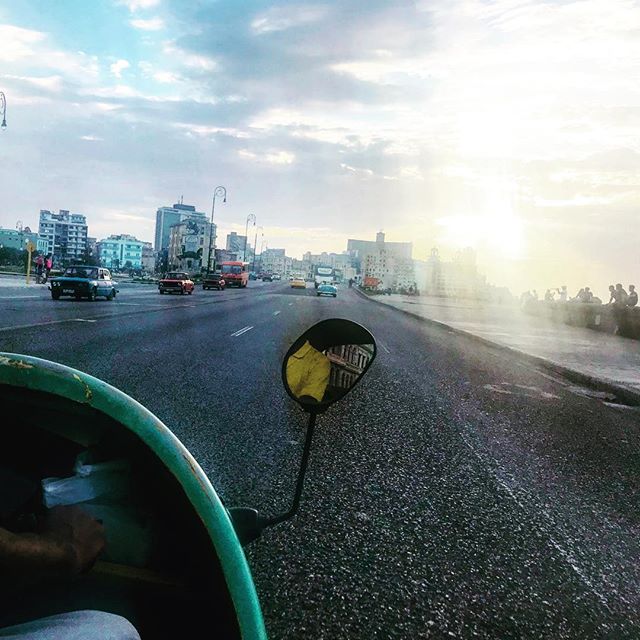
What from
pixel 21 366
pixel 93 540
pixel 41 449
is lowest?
pixel 93 540

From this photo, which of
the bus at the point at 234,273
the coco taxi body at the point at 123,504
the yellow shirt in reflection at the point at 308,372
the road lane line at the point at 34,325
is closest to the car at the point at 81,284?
the road lane line at the point at 34,325

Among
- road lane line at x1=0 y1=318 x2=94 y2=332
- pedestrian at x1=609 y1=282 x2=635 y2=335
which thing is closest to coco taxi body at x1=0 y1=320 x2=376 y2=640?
road lane line at x1=0 y1=318 x2=94 y2=332

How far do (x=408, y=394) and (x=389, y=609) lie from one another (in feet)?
20.1

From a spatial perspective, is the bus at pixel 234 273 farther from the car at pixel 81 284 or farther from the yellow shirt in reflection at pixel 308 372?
the yellow shirt in reflection at pixel 308 372

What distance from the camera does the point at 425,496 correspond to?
450cm

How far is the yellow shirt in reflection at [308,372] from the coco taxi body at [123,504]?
1.29 feet

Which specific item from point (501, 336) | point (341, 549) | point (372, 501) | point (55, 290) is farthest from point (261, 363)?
point (55, 290)

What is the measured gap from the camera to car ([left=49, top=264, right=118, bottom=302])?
1088 inches

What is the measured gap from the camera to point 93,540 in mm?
1224

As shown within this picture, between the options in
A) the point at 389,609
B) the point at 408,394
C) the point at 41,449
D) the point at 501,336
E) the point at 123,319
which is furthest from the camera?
the point at 501,336

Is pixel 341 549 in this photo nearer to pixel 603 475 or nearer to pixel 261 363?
pixel 603 475

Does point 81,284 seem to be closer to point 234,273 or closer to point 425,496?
point 425,496

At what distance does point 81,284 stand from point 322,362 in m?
28.1

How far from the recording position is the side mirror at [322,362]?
5.30 ft
